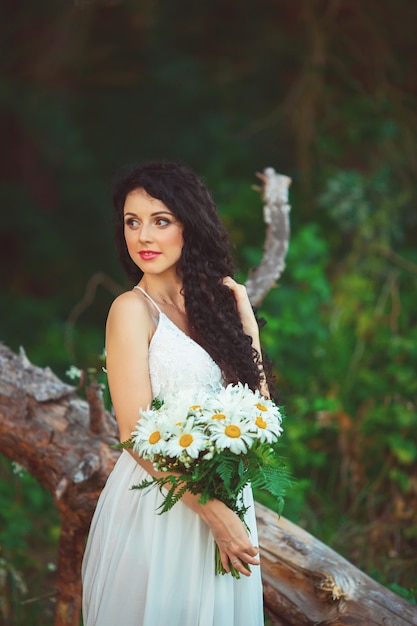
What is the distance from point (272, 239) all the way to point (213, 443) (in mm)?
2029

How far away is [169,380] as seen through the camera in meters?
2.62

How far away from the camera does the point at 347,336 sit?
5.86 m

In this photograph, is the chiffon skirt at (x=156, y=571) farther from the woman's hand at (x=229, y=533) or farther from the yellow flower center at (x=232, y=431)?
the yellow flower center at (x=232, y=431)

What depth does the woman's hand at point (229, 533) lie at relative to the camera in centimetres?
242

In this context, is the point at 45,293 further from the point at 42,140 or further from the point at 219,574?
the point at 219,574

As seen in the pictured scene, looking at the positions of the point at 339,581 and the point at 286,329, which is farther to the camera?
the point at 286,329

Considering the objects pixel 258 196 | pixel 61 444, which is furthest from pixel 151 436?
pixel 258 196

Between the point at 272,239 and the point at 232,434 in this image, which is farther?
the point at 272,239

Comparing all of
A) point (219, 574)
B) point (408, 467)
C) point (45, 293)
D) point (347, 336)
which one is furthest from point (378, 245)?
point (45, 293)

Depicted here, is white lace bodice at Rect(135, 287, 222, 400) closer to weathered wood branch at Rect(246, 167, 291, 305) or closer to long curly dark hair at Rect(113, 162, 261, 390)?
long curly dark hair at Rect(113, 162, 261, 390)

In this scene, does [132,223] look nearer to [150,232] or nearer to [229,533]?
[150,232]

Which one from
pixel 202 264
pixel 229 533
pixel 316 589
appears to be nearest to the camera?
pixel 229 533

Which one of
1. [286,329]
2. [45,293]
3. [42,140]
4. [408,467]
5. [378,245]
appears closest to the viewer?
[408,467]

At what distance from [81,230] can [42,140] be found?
1135 millimetres
